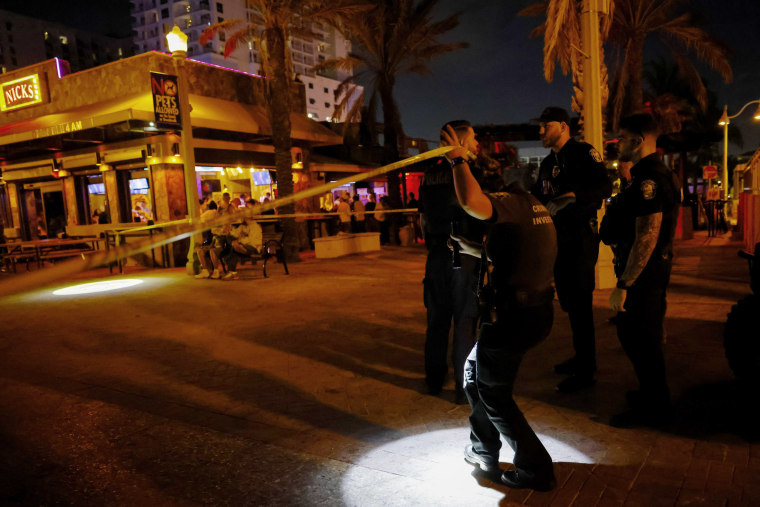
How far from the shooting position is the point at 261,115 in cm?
1742

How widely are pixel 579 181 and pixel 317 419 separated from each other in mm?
2586

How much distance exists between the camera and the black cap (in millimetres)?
3935

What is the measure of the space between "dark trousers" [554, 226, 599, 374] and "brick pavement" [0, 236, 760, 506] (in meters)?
0.32

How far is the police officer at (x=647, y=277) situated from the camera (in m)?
3.17

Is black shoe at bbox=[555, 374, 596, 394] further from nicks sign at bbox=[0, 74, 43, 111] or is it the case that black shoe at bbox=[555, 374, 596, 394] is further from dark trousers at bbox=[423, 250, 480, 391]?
nicks sign at bbox=[0, 74, 43, 111]

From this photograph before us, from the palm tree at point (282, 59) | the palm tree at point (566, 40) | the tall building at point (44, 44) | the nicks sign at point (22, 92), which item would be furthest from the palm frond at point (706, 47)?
the tall building at point (44, 44)

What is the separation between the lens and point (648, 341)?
3.21 m

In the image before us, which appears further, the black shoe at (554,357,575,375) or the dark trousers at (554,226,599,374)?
the black shoe at (554,357,575,375)

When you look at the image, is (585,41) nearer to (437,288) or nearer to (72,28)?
(437,288)

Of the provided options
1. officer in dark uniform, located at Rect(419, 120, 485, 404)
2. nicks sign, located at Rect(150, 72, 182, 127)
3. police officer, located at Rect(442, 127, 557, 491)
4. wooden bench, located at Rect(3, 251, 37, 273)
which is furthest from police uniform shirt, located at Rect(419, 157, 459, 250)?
wooden bench, located at Rect(3, 251, 37, 273)

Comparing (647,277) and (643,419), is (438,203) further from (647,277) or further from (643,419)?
(643,419)

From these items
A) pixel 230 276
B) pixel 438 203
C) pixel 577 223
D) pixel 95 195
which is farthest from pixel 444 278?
pixel 95 195

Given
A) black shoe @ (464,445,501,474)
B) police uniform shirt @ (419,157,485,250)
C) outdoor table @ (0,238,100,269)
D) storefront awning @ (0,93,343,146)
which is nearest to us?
black shoe @ (464,445,501,474)

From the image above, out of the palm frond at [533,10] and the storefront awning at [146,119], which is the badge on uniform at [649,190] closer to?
the storefront awning at [146,119]
